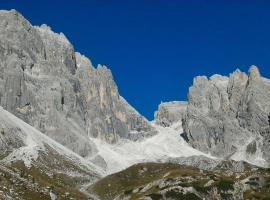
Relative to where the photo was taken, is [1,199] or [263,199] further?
Result: [263,199]

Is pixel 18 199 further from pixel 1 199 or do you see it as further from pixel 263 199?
pixel 263 199

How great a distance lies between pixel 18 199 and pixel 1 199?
67.5 feet

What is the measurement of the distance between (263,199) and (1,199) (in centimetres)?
8931

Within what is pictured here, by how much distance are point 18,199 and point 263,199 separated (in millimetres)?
84177

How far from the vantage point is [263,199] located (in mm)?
199250

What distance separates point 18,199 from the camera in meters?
192

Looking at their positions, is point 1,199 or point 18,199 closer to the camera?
point 1,199

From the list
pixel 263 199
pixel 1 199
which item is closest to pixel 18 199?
pixel 1 199

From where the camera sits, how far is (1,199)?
172 metres
